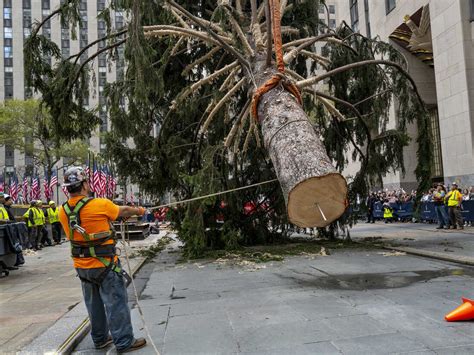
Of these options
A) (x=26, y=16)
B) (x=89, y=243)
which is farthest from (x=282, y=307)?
(x=26, y=16)

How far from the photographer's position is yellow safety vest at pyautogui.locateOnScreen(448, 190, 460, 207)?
56.0 feet

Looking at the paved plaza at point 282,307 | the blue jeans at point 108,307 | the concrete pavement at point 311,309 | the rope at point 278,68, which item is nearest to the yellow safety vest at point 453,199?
the paved plaza at point 282,307

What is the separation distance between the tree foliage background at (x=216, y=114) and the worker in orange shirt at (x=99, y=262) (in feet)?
19.5

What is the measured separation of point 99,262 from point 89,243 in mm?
220

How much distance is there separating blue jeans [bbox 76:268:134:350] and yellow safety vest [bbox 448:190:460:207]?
50.2 ft

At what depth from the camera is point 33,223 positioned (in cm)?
1730

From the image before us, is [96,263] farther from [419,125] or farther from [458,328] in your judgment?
[419,125]

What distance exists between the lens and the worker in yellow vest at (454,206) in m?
17.1

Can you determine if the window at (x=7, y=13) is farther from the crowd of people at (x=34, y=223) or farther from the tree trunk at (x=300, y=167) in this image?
the tree trunk at (x=300, y=167)

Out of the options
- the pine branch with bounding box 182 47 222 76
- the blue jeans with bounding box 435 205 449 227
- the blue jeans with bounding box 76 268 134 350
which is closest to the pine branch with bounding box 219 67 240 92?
the pine branch with bounding box 182 47 222 76

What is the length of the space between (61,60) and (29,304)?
7.11 m

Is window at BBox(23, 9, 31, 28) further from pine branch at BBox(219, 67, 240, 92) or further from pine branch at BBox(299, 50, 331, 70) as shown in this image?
pine branch at BBox(219, 67, 240, 92)

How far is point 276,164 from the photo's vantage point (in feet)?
21.7

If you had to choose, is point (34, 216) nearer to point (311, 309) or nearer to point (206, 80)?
point (206, 80)
